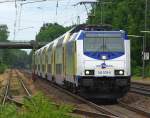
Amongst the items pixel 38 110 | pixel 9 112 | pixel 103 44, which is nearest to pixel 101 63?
pixel 103 44

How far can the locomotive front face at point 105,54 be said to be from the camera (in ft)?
77.9

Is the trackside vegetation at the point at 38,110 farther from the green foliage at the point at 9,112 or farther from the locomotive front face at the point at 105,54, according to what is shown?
the locomotive front face at the point at 105,54

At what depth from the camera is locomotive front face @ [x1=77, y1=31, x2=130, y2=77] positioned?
77.9 ft

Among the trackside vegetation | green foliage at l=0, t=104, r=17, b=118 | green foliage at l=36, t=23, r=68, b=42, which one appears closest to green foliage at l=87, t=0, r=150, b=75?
the trackside vegetation

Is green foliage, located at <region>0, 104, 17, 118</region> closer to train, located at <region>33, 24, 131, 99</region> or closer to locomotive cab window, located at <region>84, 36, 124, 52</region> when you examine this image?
train, located at <region>33, 24, 131, 99</region>

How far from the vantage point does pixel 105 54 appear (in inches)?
945

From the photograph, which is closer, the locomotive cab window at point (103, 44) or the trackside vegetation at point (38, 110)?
the trackside vegetation at point (38, 110)

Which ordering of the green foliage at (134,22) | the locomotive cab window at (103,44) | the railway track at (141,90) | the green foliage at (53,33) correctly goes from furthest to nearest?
the green foliage at (53,33)
the green foliage at (134,22)
the railway track at (141,90)
the locomotive cab window at (103,44)

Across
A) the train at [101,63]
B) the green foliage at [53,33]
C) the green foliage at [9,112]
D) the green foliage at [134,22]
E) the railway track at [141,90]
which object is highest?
the green foliage at [53,33]

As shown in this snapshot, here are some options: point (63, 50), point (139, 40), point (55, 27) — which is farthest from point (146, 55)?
point (55, 27)

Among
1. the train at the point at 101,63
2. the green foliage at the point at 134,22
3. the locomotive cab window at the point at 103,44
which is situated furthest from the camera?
the green foliage at the point at 134,22

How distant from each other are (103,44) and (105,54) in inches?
21.4

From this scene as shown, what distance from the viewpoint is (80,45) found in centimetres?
2406

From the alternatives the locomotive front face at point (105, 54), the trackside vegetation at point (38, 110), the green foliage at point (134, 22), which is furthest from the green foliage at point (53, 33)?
the trackside vegetation at point (38, 110)
